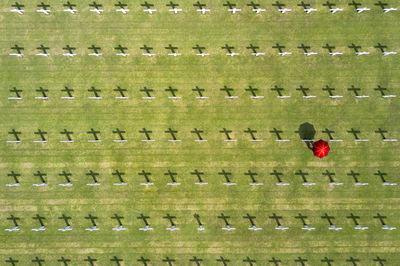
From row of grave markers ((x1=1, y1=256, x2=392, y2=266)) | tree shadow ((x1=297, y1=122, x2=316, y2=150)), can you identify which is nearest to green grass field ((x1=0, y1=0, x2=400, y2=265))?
row of grave markers ((x1=1, y1=256, x2=392, y2=266))

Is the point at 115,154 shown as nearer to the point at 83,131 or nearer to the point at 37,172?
the point at 83,131

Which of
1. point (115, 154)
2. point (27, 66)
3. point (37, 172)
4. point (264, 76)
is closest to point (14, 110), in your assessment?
point (27, 66)

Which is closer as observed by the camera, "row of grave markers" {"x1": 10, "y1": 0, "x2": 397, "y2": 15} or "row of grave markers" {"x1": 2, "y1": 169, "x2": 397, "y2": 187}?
"row of grave markers" {"x1": 2, "y1": 169, "x2": 397, "y2": 187}

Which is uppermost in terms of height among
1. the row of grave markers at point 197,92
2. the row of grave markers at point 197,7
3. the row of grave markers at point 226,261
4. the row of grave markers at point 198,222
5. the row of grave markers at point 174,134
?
the row of grave markers at point 197,7

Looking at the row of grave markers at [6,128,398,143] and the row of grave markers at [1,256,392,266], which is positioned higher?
the row of grave markers at [6,128,398,143]

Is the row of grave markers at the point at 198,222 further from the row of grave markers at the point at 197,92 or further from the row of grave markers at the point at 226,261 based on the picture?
the row of grave markers at the point at 197,92

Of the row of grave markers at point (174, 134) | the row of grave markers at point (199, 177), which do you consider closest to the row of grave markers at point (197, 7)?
the row of grave markers at point (174, 134)

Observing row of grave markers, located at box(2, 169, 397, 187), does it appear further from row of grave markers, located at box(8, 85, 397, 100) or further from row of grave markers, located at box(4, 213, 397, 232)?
row of grave markers, located at box(8, 85, 397, 100)
